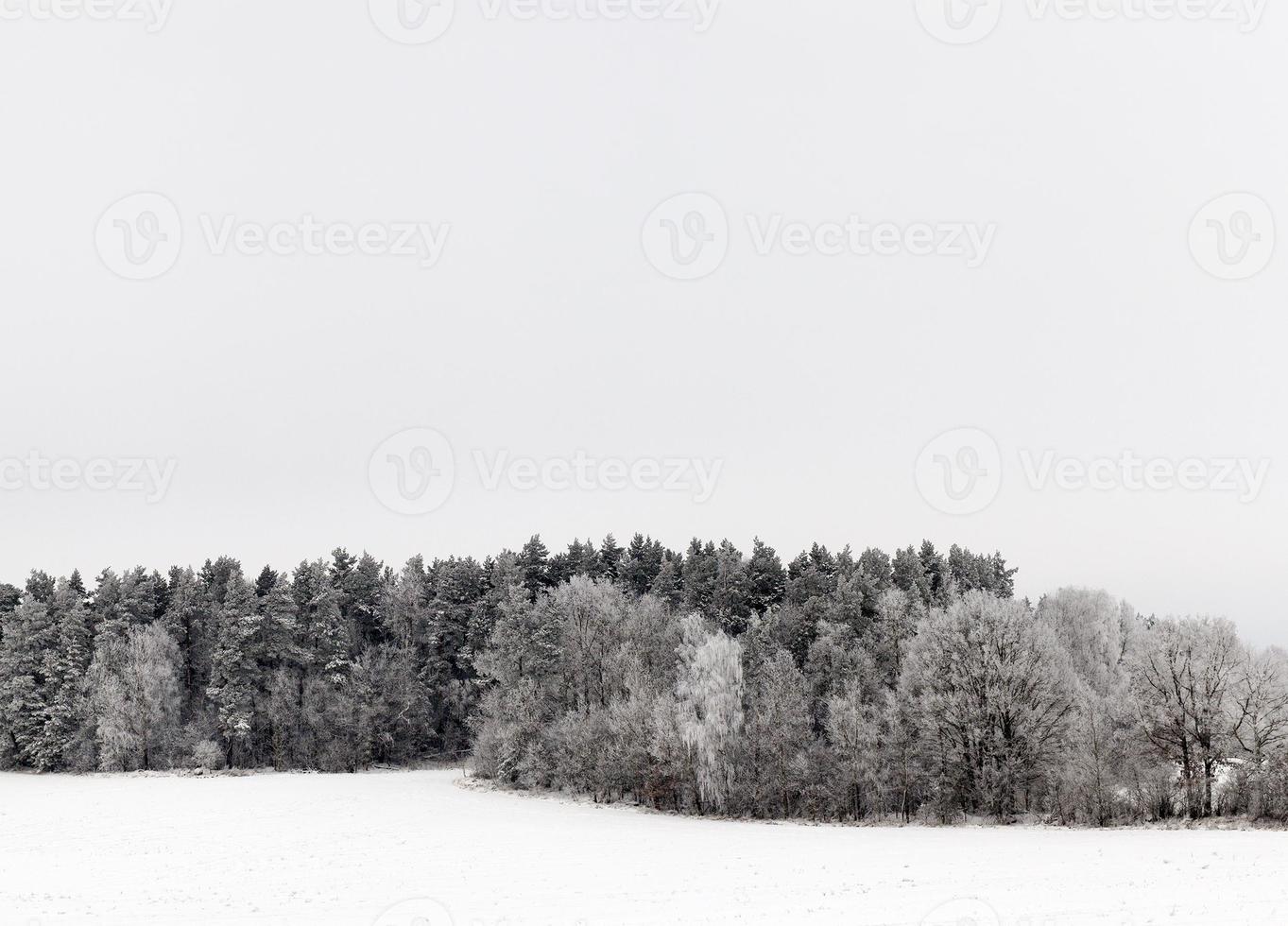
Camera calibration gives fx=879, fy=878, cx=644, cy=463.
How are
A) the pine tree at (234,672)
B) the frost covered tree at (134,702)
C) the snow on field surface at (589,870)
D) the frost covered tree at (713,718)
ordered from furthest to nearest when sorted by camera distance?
the pine tree at (234,672) < the frost covered tree at (134,702) < the frost covered tree at (713,718) < the snow on field surface at (589,870)

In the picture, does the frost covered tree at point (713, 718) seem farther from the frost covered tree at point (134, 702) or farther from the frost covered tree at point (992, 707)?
the frost covered tree at point (134, 702)

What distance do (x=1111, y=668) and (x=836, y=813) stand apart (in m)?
35.6

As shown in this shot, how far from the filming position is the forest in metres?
51.9

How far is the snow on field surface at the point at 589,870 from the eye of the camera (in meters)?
25.9

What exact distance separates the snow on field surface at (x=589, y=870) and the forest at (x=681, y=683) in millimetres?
6354

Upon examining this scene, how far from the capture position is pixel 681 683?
60.0 metres

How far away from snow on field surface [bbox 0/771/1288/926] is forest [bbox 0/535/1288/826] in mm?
6354

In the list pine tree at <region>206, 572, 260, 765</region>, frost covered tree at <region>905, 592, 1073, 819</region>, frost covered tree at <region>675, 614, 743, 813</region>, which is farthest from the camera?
pine tree at <region>206, 572, 260, 765</region>

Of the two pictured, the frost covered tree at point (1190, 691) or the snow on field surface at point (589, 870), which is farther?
the frost covered tree at point (1190, 691)

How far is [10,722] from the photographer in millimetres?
86000

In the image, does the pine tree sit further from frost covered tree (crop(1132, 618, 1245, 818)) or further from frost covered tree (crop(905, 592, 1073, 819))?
frost covered tree (crop(1132, 618, 1245, 818))

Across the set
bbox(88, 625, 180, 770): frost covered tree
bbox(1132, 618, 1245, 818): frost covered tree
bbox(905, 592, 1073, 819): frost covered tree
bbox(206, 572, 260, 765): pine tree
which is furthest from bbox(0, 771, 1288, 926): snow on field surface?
bbox(206, 572, 260, 765): pine tree

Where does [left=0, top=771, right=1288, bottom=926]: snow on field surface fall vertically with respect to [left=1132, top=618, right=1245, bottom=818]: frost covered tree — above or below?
below

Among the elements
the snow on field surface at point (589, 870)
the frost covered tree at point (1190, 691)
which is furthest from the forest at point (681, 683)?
the snow on field surface at point (589, 870)
